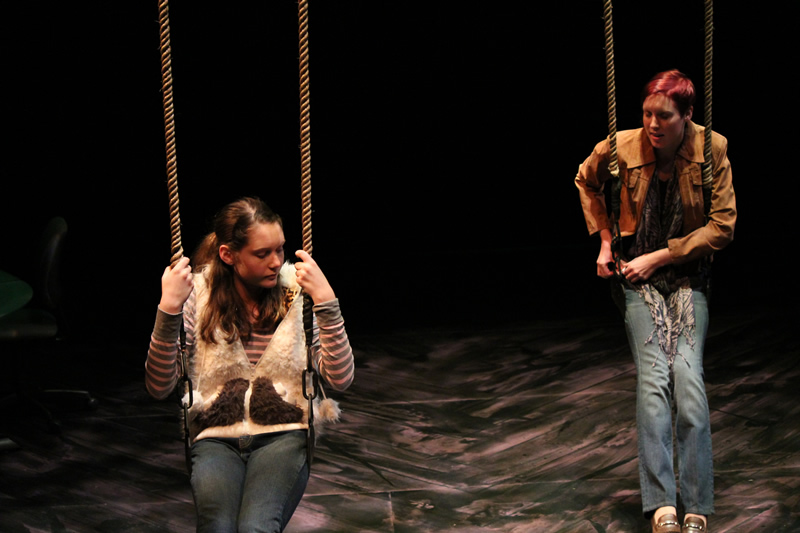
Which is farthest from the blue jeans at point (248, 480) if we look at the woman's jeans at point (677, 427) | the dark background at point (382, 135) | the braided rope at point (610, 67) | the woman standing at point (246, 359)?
the dark background at point (382, 135)

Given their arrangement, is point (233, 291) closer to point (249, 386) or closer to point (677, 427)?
point (249, 386)

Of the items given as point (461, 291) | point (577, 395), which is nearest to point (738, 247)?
point (461, 291)

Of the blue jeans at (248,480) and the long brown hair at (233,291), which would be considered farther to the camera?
the long brown hair at (233,291)

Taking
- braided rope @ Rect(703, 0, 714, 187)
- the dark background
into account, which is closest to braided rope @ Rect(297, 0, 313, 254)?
braided rope @ Rect(703, 0, 714, 187)

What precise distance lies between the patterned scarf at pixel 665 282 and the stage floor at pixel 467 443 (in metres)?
0.66

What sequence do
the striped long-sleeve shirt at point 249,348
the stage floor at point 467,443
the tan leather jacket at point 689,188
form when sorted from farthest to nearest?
the stage floor at point 467,443
the tan leather jacket at point 689,188
the striped long-sleeve shirt at point 249,348

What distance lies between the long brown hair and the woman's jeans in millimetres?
1129

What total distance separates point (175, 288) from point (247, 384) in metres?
0.36

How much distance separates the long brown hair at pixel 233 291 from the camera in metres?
2.79

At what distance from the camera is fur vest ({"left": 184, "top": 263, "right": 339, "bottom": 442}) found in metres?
2.73

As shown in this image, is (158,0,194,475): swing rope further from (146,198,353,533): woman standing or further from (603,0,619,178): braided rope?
(603,0,619,178): braided rope

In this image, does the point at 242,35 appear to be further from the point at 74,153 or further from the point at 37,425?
the point at 37,425

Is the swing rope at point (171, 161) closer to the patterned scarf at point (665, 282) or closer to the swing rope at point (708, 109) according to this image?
the patterned scarf at point (665, 282)

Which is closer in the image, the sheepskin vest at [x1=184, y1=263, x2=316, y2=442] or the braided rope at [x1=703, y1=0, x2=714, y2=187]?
→ the sheepskin vest at [x1=184, y1=263, x2=316, y2=442]
